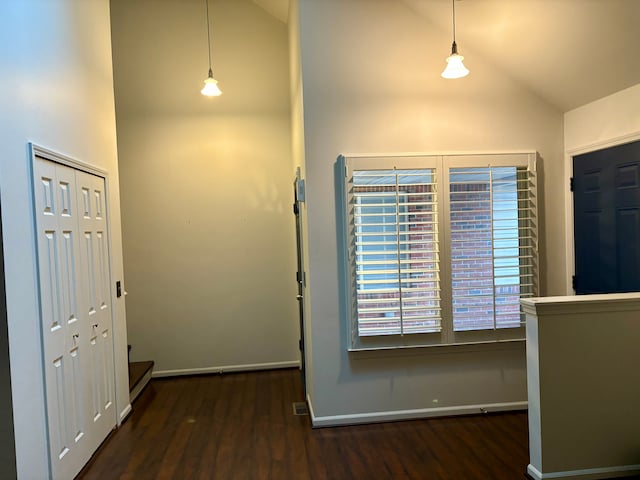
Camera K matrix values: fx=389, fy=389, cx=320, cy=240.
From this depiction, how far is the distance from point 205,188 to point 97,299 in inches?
70.0

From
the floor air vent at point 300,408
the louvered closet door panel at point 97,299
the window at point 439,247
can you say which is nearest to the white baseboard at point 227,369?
the floor air vent at point 300,408

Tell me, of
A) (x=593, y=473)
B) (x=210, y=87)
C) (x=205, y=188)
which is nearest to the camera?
(x=593, y=473)

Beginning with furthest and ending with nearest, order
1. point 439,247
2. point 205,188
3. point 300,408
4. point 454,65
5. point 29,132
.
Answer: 1. point 205,188
2. point 300,408
3. point 439,247
4. point 454,65
5. point 29,132

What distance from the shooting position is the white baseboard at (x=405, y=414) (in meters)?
3.08

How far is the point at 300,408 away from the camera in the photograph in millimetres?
3459

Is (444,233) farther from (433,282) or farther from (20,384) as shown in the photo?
(20,384)

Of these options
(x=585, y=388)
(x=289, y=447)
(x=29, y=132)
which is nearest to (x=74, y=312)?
(x=29, y=132)

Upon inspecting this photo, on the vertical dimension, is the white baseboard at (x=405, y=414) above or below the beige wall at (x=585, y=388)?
below

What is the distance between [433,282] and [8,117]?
2902mm

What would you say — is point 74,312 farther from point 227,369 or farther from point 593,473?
point 593,473

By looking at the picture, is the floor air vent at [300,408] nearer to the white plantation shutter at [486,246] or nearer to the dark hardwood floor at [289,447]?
the dark hardwood floor at [289,447]

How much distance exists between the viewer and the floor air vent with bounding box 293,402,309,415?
337 centimetres

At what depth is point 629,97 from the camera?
2.69 metres

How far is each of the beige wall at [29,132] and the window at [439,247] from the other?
199cm
